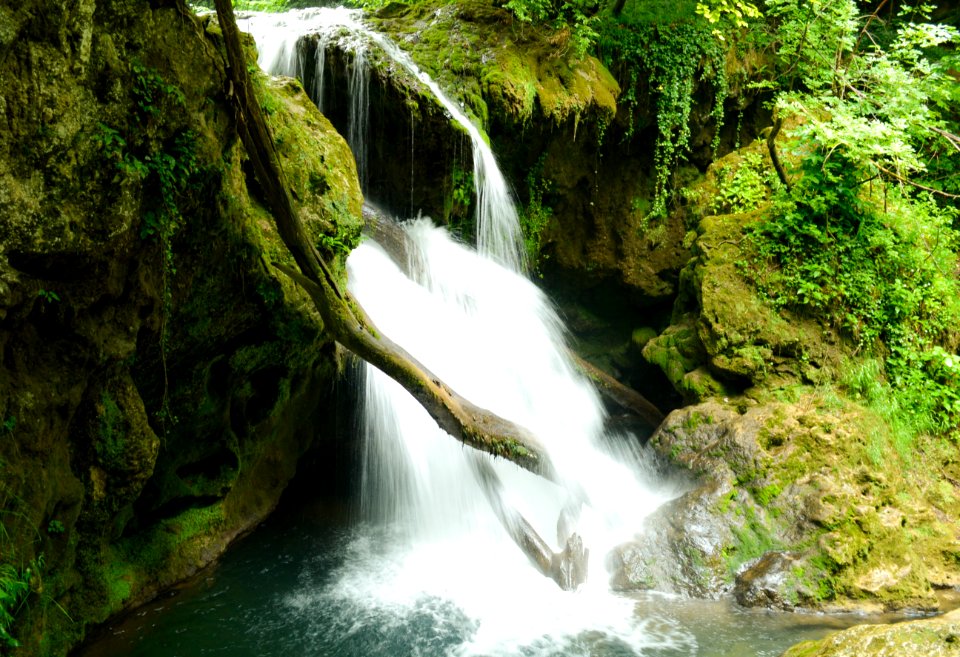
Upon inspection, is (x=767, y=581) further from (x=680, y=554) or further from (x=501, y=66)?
(x=501, y=66)

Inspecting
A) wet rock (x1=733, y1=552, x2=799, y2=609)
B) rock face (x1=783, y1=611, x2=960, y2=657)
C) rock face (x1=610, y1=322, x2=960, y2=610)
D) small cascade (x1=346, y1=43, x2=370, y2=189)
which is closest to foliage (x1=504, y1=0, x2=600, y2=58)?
small cascade (x1=346, y1=43, x2=370, y2=189)

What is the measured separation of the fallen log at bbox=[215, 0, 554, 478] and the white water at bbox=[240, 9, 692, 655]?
1121mm

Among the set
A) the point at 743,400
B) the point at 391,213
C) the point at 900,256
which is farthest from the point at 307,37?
the point at 900,256

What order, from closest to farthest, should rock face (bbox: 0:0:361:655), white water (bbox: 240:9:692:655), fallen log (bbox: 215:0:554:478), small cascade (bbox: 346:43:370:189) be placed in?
rock face (bbox: 0:0:361:655)
fallen log (bbox: 215:0:554:478)
white water (bbox: 240:9:692:655)
small cascade (bbox: 346:43:370:189)

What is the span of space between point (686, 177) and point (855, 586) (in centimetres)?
715

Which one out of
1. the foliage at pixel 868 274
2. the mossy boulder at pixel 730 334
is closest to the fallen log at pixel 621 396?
the mossy boulder at pixel 730 334

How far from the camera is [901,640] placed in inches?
110

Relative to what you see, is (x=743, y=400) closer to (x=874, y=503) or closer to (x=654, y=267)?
(x=874, y=503)

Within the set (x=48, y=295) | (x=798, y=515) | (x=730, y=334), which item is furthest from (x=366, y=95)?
(x=798, y=515)

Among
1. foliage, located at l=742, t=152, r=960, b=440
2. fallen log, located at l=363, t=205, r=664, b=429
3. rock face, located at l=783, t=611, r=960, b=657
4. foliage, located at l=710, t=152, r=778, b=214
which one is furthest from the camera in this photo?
foliage, located at l=710, t=152, r=778, b=214

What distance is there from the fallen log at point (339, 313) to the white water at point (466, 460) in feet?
3.68

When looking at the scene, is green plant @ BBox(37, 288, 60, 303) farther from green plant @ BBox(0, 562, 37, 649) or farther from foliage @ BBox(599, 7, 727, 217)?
foliage @ BBox(599, 7, 727, 217)

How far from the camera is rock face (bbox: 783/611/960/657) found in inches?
107

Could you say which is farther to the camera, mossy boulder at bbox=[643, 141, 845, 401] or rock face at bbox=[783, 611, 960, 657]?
mossy boulder at bbox=[643, 141, 845, 401]
